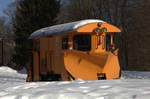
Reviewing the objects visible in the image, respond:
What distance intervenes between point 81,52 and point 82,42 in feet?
1.79

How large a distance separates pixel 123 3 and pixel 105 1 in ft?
9.11

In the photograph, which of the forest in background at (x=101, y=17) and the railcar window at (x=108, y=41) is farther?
the forest in background at (x=101, y=17)

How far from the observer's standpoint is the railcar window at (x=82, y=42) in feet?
31.5

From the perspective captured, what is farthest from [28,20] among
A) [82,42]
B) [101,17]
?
[82,42]

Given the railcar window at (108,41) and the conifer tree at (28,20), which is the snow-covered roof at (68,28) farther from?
the conifer tree at (28,20)

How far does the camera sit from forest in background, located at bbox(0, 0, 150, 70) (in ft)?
83.2

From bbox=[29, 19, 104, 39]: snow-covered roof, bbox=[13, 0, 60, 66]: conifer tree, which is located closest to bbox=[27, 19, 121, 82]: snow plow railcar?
bbox=[29, 19, 104, 39]: snow-covered roof

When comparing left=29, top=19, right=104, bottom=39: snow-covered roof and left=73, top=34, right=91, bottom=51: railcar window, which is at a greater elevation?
left=29, top=19, right=104, bottom=39: snow-covered roof

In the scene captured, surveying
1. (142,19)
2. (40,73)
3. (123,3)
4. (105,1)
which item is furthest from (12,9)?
(40,73)

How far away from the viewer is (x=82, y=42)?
9.72 m

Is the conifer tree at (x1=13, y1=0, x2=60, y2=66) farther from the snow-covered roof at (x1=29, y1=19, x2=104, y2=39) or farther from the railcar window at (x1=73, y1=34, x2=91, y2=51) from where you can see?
the railcar window at (x1=73, y1=34, x2=91, y2=51)

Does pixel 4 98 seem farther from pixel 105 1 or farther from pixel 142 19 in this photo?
pixel 105 1

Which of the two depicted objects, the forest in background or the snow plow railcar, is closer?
the snow plow railcar

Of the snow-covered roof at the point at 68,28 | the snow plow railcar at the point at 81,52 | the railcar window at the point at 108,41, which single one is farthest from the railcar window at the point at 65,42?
the railcar window at the point at 108,41
